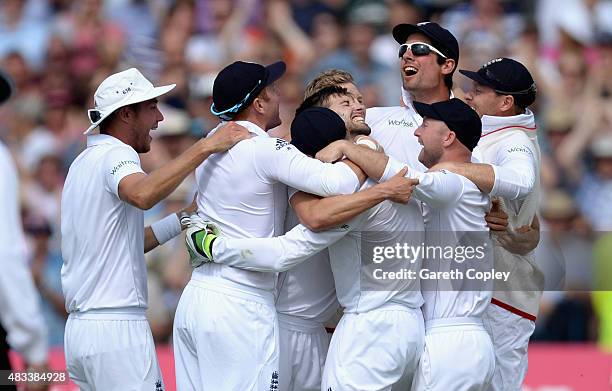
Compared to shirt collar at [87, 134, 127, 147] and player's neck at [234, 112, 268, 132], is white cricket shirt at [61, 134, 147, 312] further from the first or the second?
player's neck at [234, 112, 268, 132]

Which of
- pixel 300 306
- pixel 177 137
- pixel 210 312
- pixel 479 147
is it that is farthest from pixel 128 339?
pixel 177 137

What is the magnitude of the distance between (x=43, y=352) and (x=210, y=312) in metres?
1.44

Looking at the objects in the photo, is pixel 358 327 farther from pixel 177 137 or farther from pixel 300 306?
pixel 177 137

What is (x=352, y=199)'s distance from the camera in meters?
6.48

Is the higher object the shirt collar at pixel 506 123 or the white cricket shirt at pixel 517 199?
the shirt collar at pixel 506 123

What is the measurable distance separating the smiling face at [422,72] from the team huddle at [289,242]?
58 cm

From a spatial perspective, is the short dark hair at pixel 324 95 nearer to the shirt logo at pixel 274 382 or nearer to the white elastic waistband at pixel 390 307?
the white elastic waistband at pixel 390 307

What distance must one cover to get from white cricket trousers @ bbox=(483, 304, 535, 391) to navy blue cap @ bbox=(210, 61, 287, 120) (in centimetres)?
218

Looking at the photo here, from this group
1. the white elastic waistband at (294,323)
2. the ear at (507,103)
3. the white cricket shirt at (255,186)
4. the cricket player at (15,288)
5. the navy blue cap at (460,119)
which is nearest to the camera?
the cricket player at (15,288)

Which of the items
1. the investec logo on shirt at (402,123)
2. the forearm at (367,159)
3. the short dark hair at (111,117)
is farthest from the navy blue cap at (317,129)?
the short dark hair at (111,117)

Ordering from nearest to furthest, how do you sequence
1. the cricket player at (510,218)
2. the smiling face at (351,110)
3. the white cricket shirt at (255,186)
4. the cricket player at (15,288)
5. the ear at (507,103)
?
the cricket player at (15,288), the white cricket shirt at (255,186), the smiling face at (351,110), the cricket player at (510,218), the ear at (507,103)

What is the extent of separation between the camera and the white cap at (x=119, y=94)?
711cm

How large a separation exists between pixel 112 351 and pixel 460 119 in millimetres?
2400

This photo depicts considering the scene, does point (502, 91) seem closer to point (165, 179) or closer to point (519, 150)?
point (519, 150)
